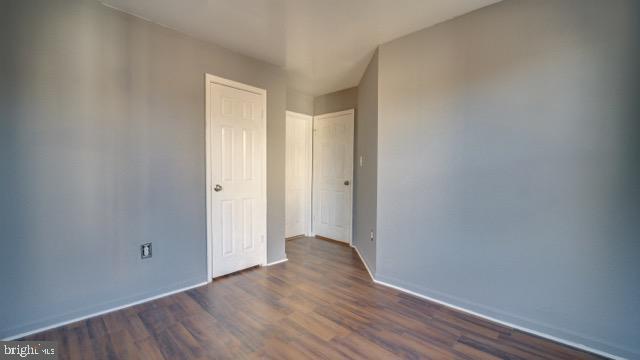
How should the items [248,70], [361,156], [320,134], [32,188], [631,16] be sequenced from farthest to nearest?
[320,134] < [361,156] < [248,70] < [32,188] < [631,16]

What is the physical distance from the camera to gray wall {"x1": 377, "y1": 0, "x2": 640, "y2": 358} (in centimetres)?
165

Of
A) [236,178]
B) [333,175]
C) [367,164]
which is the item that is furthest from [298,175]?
[236,178]

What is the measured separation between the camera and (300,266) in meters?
3.26

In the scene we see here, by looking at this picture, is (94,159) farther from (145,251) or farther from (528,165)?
(528,165)

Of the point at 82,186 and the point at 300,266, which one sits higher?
the point at 82,186

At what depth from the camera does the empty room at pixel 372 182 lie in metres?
1.71

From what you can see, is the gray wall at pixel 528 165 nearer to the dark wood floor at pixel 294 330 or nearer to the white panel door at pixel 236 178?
the dark wood floor at pixel 294 330

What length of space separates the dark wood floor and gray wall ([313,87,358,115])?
275 cm

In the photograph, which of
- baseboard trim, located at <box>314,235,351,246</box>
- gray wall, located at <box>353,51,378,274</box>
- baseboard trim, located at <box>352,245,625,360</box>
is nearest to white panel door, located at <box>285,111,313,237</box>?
baseboard trim, located at <box>314,235,351,246</box>

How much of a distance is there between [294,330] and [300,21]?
8.26 ft

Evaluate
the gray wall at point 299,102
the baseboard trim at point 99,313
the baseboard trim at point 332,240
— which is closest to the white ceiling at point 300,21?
the gray wall at point 299,102

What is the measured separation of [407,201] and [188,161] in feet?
7.14

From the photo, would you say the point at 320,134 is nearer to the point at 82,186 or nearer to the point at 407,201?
the point at 407,201

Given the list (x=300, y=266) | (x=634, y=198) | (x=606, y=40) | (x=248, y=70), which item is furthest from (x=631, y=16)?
(x=300, y=266)
